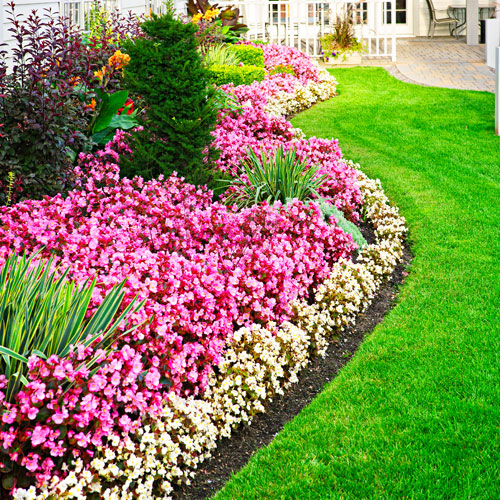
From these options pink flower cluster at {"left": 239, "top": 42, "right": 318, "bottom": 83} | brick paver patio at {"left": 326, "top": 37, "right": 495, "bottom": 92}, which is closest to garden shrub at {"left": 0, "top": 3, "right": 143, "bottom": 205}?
pink flower cluster at {"left": 239, "top": 42, "right": 318, "bottom": 83}

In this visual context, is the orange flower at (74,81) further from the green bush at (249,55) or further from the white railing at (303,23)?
the white railing at (303,23)

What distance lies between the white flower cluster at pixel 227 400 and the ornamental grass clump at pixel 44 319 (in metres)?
0.42

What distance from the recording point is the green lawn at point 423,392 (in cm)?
288

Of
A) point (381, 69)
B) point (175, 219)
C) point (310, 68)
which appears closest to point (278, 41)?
point (381, 69)

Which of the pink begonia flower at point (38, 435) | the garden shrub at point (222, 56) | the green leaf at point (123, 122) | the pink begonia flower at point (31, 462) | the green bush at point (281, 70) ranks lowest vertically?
the pink begonia flower at point (31, 462)

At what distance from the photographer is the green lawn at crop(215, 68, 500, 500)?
288cm

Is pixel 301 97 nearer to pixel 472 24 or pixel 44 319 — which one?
pixel 44 319

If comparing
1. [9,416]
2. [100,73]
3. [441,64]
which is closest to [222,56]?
[100,73]

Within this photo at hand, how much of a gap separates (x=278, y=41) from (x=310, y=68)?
385 centimetres

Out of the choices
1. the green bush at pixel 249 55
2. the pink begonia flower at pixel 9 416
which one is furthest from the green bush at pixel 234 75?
the pink begonia flower at pixel 9 416

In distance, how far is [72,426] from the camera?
275 cm

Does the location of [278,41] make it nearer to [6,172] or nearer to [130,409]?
[6,172]

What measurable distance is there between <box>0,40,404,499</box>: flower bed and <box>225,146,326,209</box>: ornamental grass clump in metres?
0.33

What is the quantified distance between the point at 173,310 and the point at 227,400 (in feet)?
Result: 1.71
